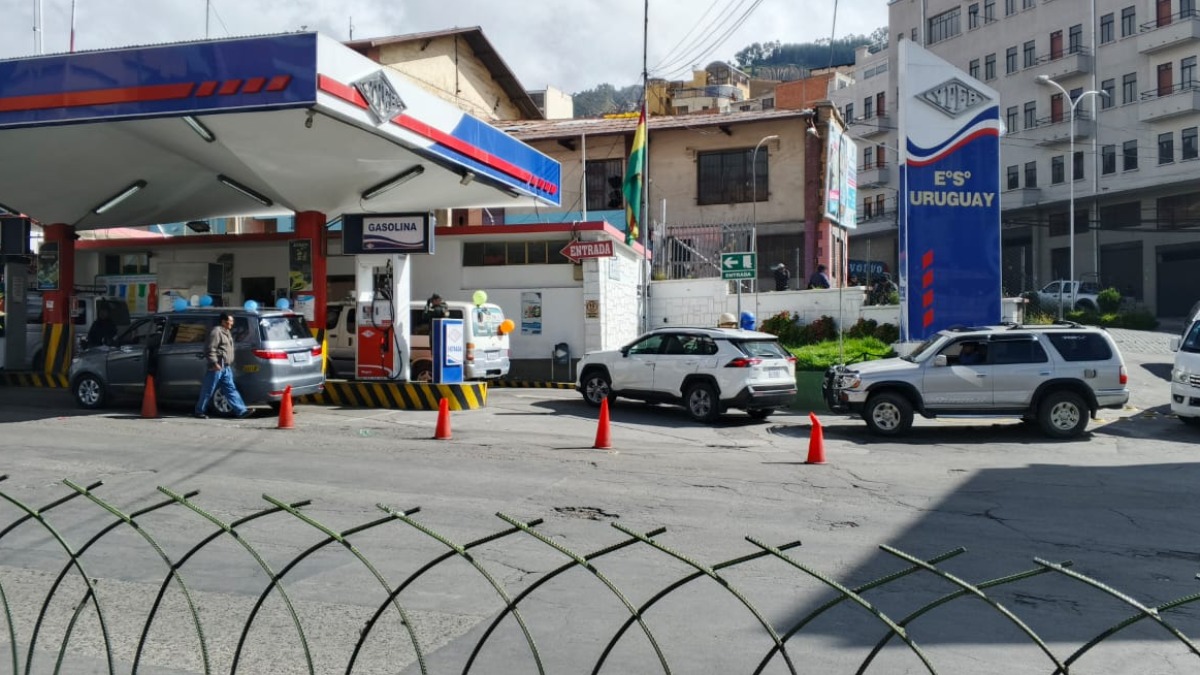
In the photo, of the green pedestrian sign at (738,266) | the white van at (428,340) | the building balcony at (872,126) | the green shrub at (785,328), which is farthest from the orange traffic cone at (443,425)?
the building balcony at (872,126)

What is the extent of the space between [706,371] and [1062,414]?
5.63 meters

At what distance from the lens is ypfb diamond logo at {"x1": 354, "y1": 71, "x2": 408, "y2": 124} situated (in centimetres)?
1616

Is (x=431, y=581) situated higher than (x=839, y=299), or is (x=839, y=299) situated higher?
(x=839, y=299)

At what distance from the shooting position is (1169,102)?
47.5m

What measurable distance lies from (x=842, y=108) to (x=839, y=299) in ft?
160

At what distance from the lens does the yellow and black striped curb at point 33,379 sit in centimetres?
2173

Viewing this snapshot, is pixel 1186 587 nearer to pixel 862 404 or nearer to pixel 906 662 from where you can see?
pixel 906 662

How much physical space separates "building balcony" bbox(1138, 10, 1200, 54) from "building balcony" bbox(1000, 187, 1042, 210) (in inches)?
342

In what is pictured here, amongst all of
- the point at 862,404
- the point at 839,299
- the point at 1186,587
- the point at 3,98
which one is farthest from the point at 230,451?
the point at 839,299

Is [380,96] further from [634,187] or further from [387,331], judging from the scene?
[634,187]

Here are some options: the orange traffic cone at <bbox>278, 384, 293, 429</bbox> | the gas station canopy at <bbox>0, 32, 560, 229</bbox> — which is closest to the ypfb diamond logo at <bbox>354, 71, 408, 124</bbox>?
the gas station canopy at <bbox>0, 32, 560, 229</bbox>

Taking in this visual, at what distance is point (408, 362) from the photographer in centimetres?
1967

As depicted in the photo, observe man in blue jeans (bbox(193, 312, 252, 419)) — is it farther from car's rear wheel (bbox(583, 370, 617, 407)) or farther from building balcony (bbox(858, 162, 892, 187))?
building balcony (bbox(858, 162, 892, 187))

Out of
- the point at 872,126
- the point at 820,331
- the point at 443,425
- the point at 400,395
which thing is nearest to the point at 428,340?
the point at 400,395
